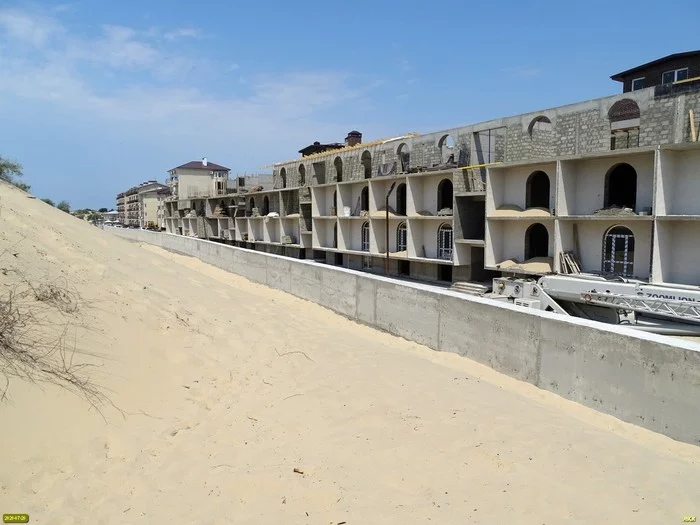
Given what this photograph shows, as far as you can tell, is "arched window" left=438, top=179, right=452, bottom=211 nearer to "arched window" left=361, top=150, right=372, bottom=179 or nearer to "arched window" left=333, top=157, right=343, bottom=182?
"arched window" left=361, top=150, right=372, bottom=179

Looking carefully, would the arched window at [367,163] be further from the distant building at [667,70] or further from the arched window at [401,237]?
the distant building at [667,70]

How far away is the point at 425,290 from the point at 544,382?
4103 mm

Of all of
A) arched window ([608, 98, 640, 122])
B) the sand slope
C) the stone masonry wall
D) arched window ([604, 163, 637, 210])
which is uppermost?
arched window ([608, 98, 640, 122])

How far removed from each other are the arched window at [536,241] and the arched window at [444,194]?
5.99m

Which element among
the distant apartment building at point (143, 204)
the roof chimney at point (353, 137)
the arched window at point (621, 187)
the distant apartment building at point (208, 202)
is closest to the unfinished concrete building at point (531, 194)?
the arched window at point (621, 187)

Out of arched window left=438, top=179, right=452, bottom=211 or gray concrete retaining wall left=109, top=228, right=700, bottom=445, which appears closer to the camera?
gray concrete retaining wall left=109, top=228, right=700, bottom=445

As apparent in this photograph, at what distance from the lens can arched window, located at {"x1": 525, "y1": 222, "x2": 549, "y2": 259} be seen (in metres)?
25.5

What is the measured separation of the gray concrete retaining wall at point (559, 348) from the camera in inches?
281

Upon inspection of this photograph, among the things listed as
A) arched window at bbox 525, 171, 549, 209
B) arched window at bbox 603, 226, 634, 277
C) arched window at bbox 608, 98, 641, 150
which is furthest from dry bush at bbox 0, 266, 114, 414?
arched window at bbox 525, 171, 549, 209

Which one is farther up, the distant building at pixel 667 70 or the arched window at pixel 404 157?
the distant building at pixel 667 70

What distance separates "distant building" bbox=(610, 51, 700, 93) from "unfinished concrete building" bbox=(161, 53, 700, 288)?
144 millimetres

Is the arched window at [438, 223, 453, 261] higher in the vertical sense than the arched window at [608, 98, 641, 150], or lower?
lower

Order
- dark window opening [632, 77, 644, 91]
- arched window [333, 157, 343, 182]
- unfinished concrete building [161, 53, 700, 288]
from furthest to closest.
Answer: arched window [333, 157, 343, 182], dark window opening [632, 77, 644, 91], unfinished concrete building [161, 53, 700, 288]

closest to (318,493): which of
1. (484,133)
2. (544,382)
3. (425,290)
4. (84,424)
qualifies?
(84,424)
